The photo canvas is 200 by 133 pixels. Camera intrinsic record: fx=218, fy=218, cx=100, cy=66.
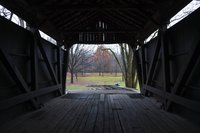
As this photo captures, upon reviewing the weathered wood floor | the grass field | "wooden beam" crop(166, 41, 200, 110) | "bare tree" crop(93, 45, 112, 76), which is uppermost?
"bare tree" crop(93, 45, 112, 76)

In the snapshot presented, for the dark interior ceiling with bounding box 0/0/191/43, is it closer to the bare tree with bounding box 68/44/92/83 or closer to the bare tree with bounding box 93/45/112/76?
the bare tree with bounding box 68/44/92/83

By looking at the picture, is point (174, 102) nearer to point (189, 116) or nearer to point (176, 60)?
point (189, 116)

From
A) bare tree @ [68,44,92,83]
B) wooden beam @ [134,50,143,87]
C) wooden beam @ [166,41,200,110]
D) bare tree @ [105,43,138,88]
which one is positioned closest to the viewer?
wooden beam @ [166,41,200,110]

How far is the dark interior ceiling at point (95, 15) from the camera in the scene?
4.76 metres

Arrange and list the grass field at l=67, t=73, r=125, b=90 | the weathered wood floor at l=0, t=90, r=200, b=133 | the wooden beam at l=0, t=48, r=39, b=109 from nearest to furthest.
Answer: the weathered wood floor at l=0, t=90, r=200, b=133, the wooden beam at l=0, t=48, r=39, b=109, the grass field at l=67, t=73, r=125, b=90

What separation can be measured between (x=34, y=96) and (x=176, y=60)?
10.5 ft

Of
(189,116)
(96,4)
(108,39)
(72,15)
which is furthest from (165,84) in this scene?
(108,39)

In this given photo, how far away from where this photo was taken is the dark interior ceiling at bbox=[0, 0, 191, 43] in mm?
4762

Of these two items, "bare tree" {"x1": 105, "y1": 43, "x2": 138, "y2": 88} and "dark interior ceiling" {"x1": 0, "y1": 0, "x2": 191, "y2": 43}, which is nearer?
"dark interior ceiling" {"x1": 0, "y1": 0, "x2": 191, "y2": 43}

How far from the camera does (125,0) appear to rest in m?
5.86

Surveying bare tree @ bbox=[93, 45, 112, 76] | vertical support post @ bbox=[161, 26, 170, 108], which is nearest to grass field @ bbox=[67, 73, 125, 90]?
bare tree @ bbox=[93, 45, 112, 76]

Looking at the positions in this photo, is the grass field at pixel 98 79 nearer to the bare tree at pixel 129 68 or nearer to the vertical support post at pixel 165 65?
the bare tree at pixel 129 68

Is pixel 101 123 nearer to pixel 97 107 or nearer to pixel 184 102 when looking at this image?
pixel 184 102

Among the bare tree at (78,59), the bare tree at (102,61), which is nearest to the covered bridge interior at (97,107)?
the bare tree at (78,59)
